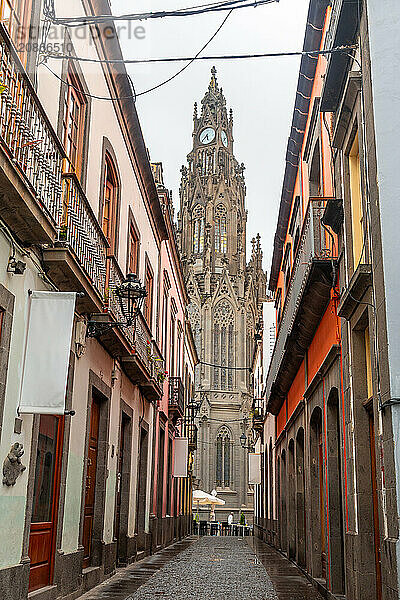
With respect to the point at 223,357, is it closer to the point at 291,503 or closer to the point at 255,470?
the point at 255,470

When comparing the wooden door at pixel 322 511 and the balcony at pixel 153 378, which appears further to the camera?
the balcony at pixel 153 378

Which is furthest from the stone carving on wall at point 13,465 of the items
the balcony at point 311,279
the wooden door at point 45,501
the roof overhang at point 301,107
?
the roof overhang at point 301,107

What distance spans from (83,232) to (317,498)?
21.8 feet

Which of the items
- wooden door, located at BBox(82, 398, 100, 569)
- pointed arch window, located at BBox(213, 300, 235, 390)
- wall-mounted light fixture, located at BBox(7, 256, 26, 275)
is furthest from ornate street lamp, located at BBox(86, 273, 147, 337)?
pointed arch window, located at BBox(213, 300, 235, 390)

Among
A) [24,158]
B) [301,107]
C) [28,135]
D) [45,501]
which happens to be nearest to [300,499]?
[301,107]

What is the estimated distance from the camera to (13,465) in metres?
7.04

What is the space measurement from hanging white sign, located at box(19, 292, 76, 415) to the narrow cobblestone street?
12.3ft

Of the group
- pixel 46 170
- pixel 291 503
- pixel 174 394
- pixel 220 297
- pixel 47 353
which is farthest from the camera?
pixel 220 297

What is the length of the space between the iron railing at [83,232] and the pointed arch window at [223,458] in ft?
187

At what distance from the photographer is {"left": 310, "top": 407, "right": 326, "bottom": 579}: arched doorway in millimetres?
12469

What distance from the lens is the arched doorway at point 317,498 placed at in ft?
40.9

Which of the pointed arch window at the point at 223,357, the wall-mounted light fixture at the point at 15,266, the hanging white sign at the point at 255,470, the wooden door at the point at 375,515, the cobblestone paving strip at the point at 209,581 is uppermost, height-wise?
the pointed arch window at the point at 223,357

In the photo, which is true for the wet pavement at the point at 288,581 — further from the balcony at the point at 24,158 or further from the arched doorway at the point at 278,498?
the balcony at the point at 24,158

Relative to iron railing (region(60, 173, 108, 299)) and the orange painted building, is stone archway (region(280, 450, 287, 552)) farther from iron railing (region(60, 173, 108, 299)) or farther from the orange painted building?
iron railing (region(60, 173, 108, 299))
